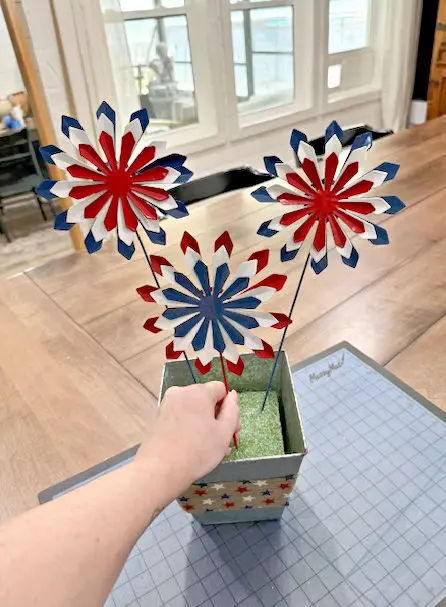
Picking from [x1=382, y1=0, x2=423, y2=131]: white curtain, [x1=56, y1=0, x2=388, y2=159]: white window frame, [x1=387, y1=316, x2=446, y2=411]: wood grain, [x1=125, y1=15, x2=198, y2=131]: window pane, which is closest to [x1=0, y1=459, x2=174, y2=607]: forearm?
[x1=387, y1=316, x2=446, y2=411]: wood grain

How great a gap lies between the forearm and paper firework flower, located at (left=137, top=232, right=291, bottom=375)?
12 centimetres

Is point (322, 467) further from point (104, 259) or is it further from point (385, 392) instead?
point (104, 259)

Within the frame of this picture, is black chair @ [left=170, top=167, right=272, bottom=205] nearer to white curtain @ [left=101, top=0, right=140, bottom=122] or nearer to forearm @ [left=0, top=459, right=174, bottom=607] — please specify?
white curtain @ [left=101, top=0, right=140, bottom=122]

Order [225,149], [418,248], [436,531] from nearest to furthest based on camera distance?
[436,531], [418,248], [225,149]

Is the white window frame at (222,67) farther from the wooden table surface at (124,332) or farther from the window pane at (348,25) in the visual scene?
the wooden table surface at (124,332)

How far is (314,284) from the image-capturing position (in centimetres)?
96

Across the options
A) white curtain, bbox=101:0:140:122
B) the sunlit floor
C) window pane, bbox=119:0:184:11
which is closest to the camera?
white curtain, bbox=101:0:140:122

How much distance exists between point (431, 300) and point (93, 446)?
0.68m

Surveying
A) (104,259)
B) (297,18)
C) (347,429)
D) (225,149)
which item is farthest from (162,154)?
(297,18)

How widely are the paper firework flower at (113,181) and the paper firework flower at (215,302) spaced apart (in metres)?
0.05

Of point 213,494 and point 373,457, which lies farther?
point 373,457

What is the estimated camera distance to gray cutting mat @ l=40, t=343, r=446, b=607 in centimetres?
46

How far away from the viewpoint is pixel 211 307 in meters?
0.41

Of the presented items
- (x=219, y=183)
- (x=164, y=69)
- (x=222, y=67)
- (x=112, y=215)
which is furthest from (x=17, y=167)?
(x=112, y=215)
